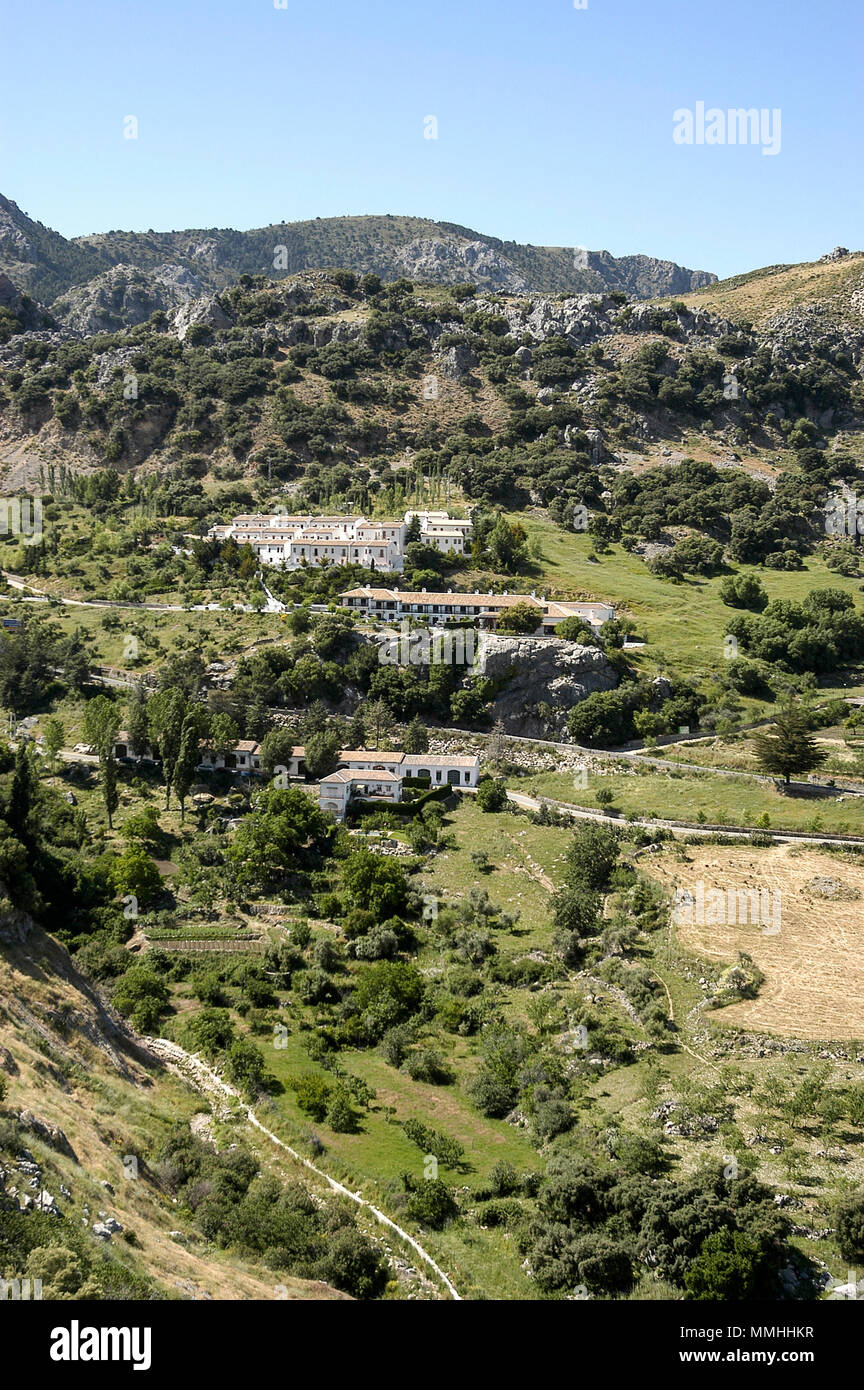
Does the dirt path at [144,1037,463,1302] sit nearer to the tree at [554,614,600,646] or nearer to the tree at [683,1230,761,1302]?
the tree at [683,1230,761,1302]

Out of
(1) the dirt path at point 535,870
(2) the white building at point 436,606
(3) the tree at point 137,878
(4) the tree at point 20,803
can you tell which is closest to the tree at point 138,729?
(3) the tree at point 137,878

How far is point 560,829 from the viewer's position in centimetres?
5191

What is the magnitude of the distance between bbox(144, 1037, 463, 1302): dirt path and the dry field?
47.8ft

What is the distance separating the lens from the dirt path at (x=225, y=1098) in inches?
977

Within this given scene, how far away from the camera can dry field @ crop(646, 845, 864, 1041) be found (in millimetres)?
34281

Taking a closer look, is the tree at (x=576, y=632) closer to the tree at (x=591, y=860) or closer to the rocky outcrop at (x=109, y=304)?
the tree at (x=591, y=860)

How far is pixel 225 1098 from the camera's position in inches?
1238

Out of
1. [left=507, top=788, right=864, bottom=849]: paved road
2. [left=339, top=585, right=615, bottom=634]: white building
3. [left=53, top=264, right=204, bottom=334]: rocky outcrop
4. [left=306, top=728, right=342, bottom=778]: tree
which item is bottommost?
[left=507, top=788, right=864, bottom=849]: paved road

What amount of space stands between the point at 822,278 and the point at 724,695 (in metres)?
118

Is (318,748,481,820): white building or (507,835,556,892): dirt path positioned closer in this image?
(507,835,556,892): dirt path

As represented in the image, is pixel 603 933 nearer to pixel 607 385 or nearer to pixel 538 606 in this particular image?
pixel 538 606

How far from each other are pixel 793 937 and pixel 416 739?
2669 cm

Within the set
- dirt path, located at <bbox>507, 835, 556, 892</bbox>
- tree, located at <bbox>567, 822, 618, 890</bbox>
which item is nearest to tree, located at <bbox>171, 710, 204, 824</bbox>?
dirt path, located at <bbox>507, 835, 556, 892</bbox>
